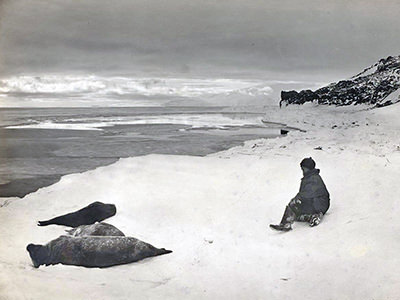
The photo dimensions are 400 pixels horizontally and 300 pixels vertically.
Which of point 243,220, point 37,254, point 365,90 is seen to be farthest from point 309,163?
point 37,254

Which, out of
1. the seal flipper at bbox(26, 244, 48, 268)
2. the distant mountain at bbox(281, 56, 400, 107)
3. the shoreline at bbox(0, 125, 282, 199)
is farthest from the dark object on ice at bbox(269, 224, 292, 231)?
the seal flipper at bbox(26, 244, 48, 268)

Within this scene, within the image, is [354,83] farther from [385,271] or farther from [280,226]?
[385,271]

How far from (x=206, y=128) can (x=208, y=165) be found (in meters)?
1.92

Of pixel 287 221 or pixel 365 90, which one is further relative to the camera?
pixel 365 90

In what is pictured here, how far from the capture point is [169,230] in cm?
369

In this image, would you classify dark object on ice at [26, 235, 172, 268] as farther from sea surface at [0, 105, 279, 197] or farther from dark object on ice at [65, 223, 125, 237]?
sea surface at [0, 105, 279, 197]

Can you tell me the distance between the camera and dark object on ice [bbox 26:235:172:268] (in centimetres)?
338

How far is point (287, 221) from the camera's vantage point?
3.65m

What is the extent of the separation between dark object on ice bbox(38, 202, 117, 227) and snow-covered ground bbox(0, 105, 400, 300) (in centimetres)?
7

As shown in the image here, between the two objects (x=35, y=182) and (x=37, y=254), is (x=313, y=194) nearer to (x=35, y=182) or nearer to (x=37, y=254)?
(x=37, y=254)

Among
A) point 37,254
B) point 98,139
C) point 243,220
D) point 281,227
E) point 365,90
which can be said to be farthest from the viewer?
point 98,139

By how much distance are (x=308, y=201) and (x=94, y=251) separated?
1.85 meters

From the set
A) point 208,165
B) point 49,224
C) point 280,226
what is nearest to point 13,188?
point 49,224

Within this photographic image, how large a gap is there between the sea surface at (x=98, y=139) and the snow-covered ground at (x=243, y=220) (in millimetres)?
296
